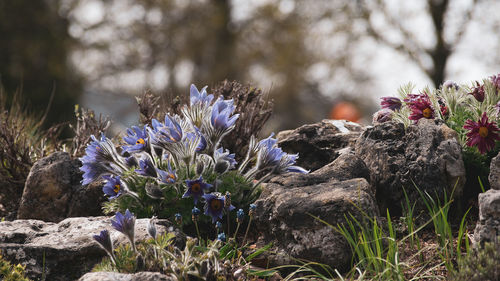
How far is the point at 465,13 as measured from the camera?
1563 cm

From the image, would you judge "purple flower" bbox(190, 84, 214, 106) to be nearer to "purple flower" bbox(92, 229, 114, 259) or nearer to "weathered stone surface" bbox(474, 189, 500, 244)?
"purple flower" bbox(92, 229, 114, 259)

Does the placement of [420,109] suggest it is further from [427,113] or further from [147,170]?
[147,170]

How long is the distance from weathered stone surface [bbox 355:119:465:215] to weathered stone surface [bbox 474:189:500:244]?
0.84 m

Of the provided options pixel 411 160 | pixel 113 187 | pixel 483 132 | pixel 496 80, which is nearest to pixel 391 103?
pixel 496 80

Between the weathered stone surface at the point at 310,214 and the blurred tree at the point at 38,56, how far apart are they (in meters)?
10.1

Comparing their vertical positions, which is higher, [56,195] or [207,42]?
[207,42]

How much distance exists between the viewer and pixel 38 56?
48.0ft

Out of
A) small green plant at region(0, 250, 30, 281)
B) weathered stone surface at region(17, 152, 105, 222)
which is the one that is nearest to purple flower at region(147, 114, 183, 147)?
small green plant at region(0, 250, 30, 281)

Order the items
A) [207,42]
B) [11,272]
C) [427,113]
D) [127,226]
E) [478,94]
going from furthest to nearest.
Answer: [207,42]
[427,113]
[478,94]
[11,272]
[127,226]

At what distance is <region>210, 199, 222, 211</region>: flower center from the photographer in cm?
366

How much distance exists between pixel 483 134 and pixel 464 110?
628mm

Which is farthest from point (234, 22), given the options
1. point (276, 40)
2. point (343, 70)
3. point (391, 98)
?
point (391, 98)

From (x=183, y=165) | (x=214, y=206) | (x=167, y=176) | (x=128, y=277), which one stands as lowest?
(x=128, y=277)

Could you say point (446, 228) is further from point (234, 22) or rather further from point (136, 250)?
point (234, 22)
